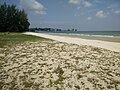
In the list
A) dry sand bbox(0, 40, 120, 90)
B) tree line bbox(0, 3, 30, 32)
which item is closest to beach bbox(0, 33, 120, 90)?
dry sand bbox(0, 40, 120, 90)

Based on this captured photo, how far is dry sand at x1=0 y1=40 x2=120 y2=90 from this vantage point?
7202mm

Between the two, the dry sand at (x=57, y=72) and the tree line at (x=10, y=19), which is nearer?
the dry sand at (x=57, y=72)

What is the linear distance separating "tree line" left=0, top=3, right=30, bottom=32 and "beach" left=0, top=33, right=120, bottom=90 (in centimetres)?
7112

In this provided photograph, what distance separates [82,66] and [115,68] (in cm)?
191

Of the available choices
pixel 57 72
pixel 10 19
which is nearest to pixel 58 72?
pixel 57 72

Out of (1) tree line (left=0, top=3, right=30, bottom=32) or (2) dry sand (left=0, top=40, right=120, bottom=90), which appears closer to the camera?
(2) dry sand (left=0, top=40, right=120, bottom=90)

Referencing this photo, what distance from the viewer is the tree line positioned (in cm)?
7694

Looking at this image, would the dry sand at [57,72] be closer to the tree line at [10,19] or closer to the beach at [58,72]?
the beach at [58,72]

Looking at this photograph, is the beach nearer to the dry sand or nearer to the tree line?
the dry sand

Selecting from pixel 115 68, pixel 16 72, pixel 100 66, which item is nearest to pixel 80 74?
pixel 100 66

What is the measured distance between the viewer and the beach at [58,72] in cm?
720

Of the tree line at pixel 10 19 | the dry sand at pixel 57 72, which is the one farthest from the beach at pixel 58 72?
the tree line at pixel 10 19

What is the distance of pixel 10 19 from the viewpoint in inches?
3120

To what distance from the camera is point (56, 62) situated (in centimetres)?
967
